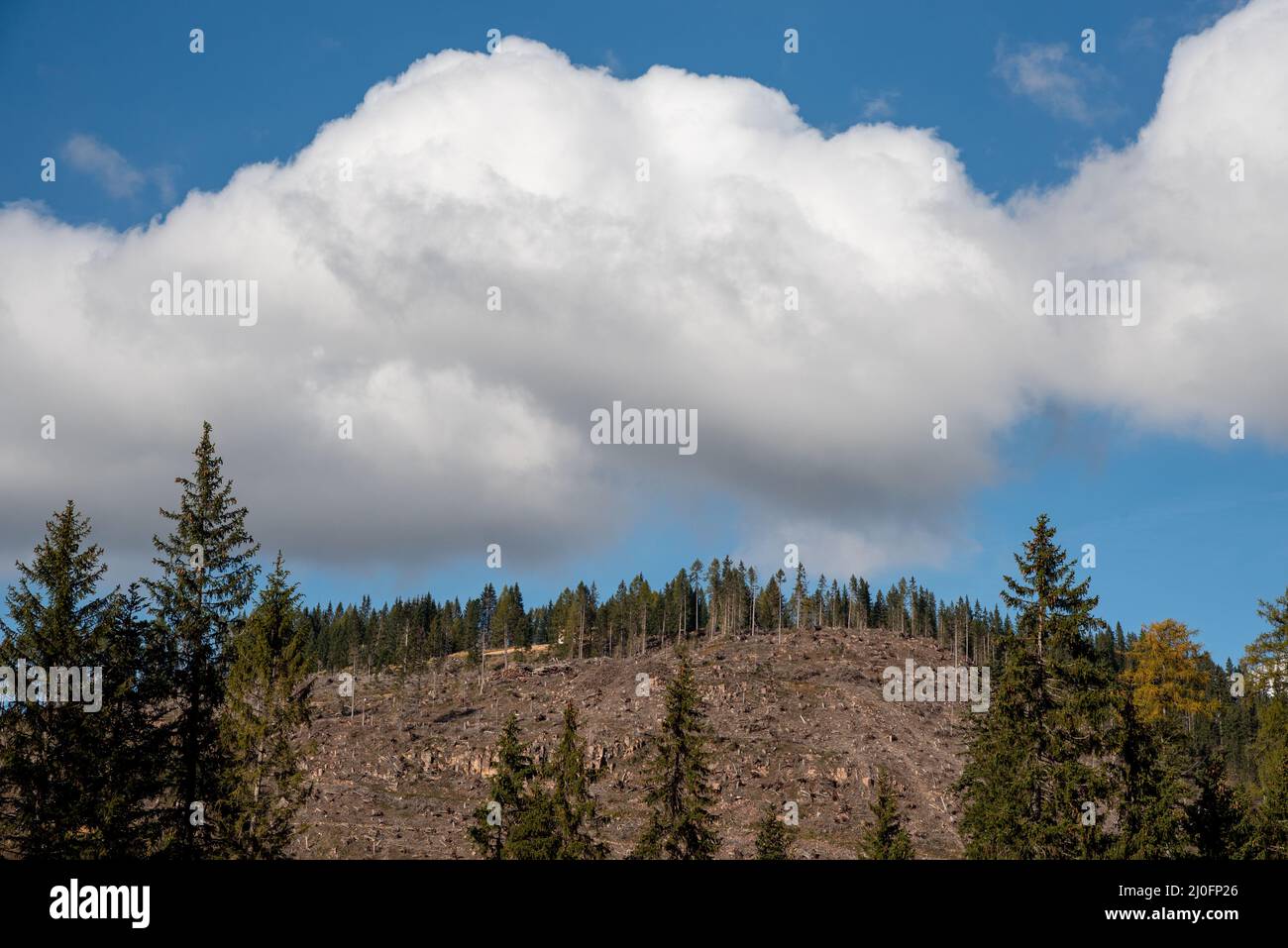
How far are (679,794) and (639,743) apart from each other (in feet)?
248

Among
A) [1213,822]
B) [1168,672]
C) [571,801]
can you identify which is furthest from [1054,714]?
[1168,672]

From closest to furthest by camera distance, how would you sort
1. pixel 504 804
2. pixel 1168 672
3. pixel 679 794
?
pixel 504 804 < pixel 679 794 < pixel 1168 672

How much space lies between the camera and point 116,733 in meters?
33.9

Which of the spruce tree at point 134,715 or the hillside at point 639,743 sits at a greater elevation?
the spruce tree at point 134,715

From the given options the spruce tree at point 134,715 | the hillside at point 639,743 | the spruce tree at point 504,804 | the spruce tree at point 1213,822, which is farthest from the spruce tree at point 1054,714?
the hillside at point 639,743

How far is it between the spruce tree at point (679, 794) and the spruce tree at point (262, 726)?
60.1 ft

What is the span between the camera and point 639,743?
406 feet

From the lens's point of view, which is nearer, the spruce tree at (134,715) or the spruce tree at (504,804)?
the spruce tree at (134,715)

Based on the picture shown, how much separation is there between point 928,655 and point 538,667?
224 feet

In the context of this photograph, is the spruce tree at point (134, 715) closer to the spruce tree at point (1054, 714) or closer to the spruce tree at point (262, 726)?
the spruce tree at point (262, 726)

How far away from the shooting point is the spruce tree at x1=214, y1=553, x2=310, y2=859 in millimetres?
35750

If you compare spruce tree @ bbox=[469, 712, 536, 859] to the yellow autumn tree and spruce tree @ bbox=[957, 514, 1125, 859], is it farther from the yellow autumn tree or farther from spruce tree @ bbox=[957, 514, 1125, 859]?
the yellow autumn tree

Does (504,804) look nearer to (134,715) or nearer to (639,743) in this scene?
(134,715)

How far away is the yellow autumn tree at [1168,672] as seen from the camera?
59094 mm
